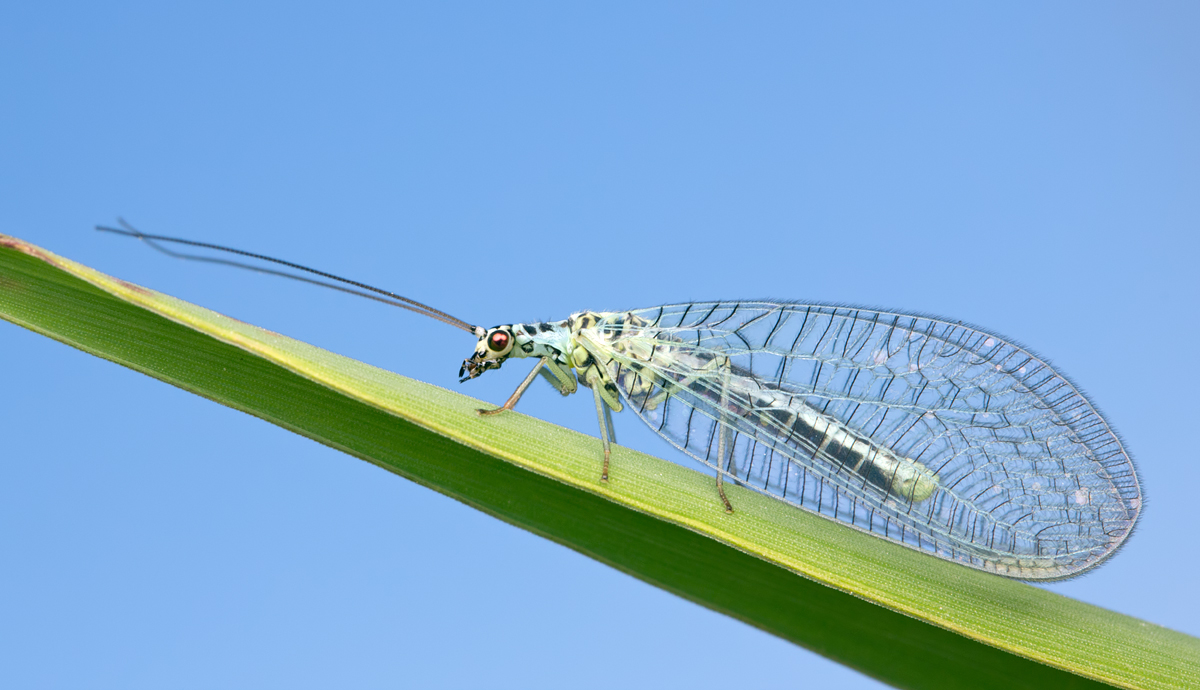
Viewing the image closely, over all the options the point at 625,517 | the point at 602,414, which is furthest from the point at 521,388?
the point at 625,517

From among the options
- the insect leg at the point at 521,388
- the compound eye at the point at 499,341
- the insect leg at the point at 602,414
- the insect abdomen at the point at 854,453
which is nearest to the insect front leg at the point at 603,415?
the insect leg at the point at 602,414

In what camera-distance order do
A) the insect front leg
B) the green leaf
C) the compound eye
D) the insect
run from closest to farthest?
the green leaf, the insect, the insect front leg, the compound eye

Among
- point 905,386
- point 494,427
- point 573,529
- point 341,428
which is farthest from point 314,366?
point 905,386

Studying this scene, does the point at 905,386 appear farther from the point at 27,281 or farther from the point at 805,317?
the point at 27,281

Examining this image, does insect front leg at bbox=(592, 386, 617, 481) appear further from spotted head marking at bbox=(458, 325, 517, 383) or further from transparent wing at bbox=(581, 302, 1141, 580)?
spotted head marking at bbox=(458, 325, 517, 383)

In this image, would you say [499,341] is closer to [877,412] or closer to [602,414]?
[602,414]

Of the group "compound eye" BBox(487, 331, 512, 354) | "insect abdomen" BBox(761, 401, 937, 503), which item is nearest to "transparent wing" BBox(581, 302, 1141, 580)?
"insect abdomen" BBox(761, 401, 937, 503)
